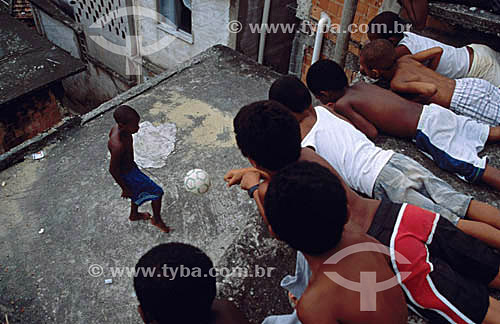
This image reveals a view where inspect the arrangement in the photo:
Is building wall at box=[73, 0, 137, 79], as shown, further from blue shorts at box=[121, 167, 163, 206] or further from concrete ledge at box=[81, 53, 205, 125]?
blue shorts at box=[121, 167, 163, 206]

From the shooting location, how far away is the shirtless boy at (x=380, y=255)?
149 cm

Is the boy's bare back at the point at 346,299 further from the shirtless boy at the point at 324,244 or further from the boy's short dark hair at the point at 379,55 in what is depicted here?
the boy's short dark hair at the point at 379,55

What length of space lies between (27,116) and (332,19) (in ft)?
16.6

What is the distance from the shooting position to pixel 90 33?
9.37 metres

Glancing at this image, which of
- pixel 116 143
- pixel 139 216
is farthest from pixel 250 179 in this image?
pixel 139 216

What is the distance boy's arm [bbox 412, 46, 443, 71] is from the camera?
11.4 ft

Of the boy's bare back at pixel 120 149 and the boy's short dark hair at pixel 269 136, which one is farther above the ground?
the boy's short dark hair at pixel 269 136

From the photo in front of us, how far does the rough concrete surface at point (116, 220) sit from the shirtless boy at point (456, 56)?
3.10ft

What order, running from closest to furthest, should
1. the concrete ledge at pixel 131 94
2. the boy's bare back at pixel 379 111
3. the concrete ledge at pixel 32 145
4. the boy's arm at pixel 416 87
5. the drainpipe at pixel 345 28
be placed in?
1. the boy's bare back at pixel 379 111
2. the boy's arm at pixel 416 87
3. the drainpipe at pixel 345 28
4. the concrete ledge at pixel 32 145
5. the concrete ledge at pixel 131 94

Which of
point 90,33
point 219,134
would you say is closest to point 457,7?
point 219,134

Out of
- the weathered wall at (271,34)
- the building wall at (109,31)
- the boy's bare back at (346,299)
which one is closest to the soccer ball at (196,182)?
the boy's bare back at (346,299)

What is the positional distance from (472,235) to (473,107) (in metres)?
1.47

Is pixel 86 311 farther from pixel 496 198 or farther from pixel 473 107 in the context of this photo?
pixel 473 107

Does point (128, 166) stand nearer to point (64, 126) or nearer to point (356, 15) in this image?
point (64, 126)
